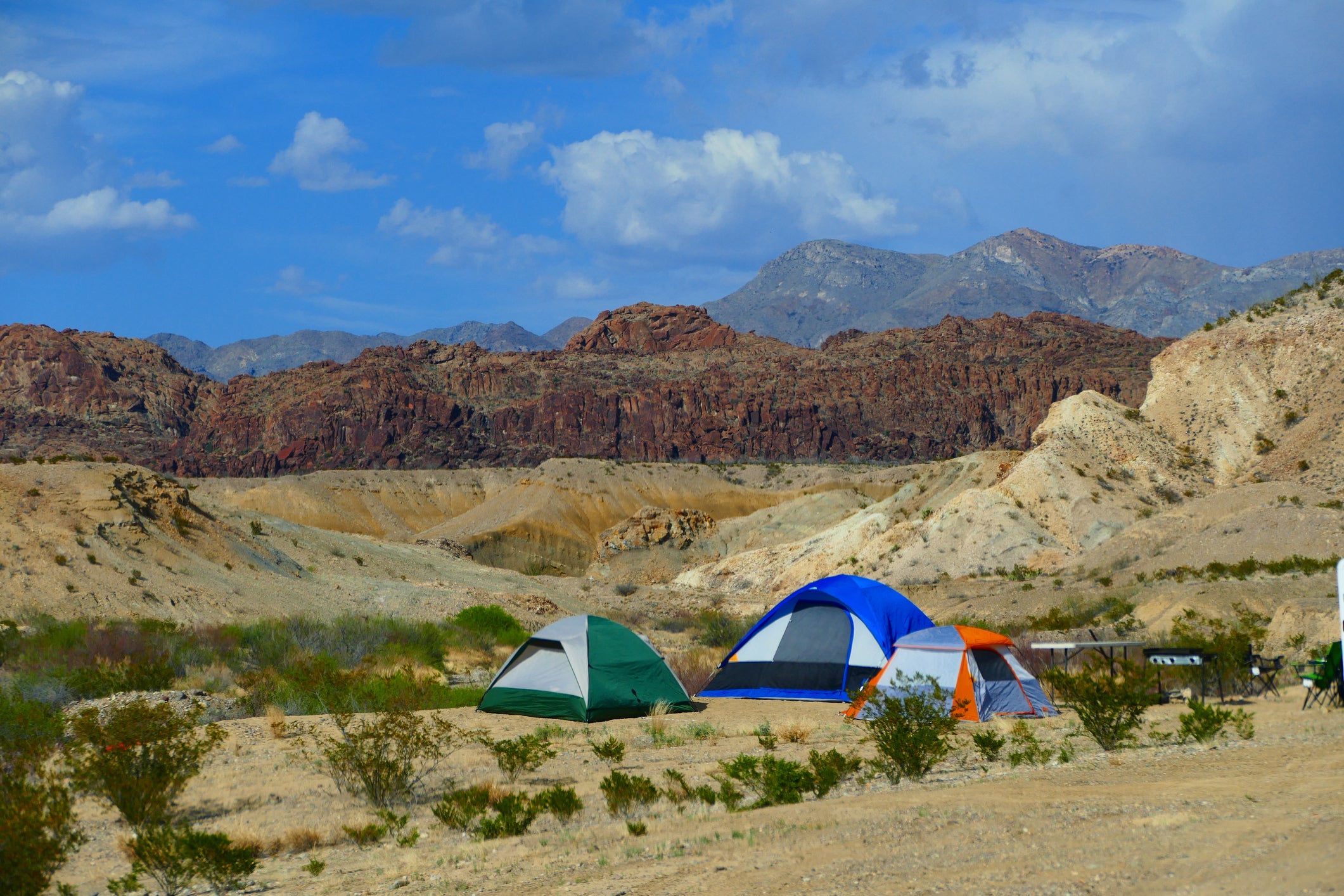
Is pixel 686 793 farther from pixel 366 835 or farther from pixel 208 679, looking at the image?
pixel 208 679

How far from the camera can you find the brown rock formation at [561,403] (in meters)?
141

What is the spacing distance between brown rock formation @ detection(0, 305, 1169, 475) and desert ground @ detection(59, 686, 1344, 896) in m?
123

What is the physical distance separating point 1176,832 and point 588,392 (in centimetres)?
14611

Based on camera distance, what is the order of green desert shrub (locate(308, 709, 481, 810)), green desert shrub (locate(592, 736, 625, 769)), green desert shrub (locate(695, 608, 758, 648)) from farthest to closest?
green desert shrub (locate(695, 608, 758, 648)) < green desert shrub (locate(592, 736, 625, 769)) < green desert shrub (locate(308, 709, 481, 810))

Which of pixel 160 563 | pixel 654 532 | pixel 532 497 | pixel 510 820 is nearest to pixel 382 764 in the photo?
pixel 510 820

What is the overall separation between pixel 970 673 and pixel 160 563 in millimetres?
24053

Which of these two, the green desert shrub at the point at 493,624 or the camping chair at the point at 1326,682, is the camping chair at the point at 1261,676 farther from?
the green desert shrub at the point at 493,624

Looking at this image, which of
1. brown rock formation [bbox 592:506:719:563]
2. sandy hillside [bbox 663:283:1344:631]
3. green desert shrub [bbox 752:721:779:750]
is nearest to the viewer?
green desert shrub [bbox 752:721:779:750]

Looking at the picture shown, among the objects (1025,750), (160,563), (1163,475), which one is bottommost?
(1025,750)

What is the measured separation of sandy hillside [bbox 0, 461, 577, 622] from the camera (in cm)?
2650

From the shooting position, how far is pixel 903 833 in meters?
7.65

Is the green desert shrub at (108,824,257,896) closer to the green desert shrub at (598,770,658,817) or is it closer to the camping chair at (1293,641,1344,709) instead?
the green desert shrub at (598,770,658,817)

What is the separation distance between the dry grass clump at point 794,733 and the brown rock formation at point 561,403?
396ft

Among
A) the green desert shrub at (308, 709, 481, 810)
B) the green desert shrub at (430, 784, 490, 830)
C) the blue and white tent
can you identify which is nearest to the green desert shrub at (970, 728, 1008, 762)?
the green desert shrub at (430, 784, 490, 830)
